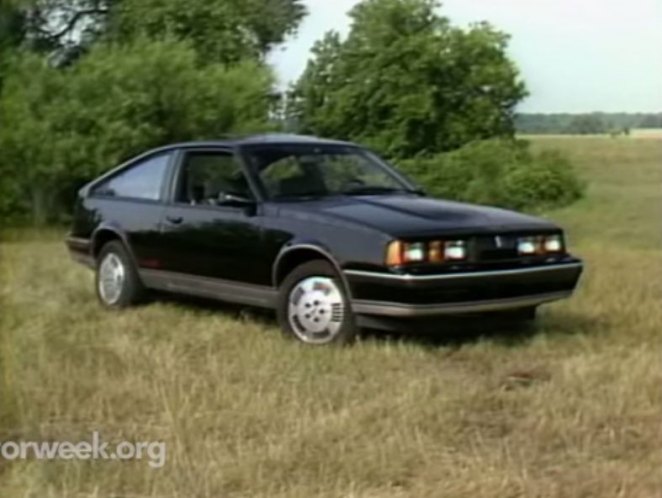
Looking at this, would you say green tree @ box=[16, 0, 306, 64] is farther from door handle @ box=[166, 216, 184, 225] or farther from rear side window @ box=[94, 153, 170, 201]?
door handle @ box=[166, 216, 184, 225]

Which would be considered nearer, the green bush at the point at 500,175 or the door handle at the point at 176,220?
the green bush at the point at 500,175

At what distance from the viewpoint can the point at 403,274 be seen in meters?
5.00

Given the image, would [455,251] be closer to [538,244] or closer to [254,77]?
[538,244]

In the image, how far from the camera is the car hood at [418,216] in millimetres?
5137

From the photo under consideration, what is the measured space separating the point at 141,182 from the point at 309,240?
38.6 inches

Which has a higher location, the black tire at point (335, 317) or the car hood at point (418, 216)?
the car hood at point (418, 216)

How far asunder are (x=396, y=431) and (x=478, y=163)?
142 cm

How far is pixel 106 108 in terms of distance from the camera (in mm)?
4559

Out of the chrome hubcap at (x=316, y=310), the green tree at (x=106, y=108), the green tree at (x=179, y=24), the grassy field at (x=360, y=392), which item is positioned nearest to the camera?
the grassy field at (x=360, y=392)

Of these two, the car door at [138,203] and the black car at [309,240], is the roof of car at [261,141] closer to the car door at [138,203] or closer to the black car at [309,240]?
the black car at [309,240]

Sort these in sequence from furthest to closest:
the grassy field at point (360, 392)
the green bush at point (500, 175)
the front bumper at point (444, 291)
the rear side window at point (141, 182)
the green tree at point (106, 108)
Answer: the rear side window at point (141, 182)
the front bumper at point (444, 291)
the green bush at point (500, 175)
the green tree at point (106, 108)
the grassy field at point (360, 392)

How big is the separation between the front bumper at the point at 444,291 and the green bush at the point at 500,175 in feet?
1.02

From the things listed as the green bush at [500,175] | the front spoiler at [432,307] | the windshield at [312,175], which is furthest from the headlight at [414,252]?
the windshield at [312,175]

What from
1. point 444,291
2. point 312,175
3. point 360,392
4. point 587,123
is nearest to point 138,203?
point 312,175
